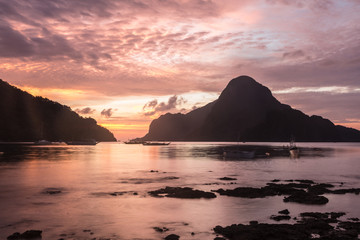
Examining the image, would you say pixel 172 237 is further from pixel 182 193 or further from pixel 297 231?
pixel 182 193

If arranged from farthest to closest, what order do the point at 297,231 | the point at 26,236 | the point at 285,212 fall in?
the point at 285,212, the point at 297,231, the point at 26,236

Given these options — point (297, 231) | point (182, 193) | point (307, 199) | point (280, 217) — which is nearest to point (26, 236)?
point (297, 231)

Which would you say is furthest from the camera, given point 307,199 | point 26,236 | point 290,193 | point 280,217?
point 290,193

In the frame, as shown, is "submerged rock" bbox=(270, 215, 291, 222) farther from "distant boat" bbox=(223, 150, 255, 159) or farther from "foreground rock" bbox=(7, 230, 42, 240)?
"distant boat" bbox=(223, 150, 255, 159)

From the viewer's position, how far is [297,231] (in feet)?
57.0

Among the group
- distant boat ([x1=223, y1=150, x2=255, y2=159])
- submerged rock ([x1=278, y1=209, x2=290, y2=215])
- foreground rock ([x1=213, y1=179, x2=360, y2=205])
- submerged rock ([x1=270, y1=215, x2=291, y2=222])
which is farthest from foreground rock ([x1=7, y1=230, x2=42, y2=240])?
distant boat ([x1=223, y1=150, x2=255, y2=159])

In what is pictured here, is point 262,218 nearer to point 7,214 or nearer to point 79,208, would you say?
point 79,208

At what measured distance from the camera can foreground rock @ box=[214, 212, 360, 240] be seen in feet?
54.5

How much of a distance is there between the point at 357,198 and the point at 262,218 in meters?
13.0

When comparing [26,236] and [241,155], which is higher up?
[241,155]

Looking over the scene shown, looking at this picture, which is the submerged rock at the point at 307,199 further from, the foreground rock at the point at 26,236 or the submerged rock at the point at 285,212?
the foreground rock at the point at 26,236

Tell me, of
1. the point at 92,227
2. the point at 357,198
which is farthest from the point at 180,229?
the point at 357,198

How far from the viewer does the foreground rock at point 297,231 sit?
1662 centimetres

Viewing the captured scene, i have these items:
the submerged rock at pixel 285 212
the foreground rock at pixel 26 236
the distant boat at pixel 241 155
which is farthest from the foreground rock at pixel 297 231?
the distant boat at pixel 241 155
